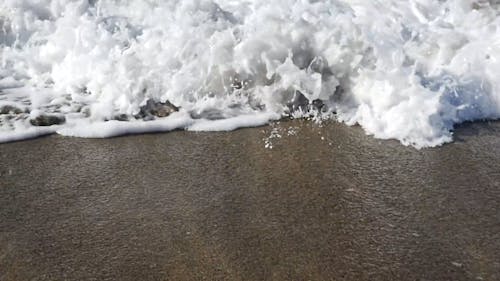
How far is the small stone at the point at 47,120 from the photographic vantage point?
3.87 m

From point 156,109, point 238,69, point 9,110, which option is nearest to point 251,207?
point 156,109

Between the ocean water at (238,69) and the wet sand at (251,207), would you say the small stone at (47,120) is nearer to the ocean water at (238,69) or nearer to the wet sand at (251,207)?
the ocean water at (238,69)

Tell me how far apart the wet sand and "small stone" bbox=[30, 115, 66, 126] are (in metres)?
0.20

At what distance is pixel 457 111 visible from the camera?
4.01m

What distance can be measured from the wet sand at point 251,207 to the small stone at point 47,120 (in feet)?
0.65

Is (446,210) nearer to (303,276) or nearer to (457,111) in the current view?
(303,276)

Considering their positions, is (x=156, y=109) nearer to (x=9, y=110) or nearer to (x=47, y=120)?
(x=47, y=120)

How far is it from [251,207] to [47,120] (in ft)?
5.26

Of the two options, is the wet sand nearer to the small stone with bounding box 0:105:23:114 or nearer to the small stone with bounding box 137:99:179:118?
the small stone with bounding box 137:99:179:118

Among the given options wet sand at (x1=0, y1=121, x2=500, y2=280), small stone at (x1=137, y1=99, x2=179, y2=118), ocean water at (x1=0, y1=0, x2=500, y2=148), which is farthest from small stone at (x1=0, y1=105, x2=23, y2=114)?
small stone at (x1=137, y1=99, x2=179, y2=118)

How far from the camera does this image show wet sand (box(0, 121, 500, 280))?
2.57 m

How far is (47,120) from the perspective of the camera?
12.8ft

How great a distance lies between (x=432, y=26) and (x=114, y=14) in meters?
2.56

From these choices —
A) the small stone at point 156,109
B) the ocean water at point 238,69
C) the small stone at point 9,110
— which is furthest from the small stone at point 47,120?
the small stone at point 156,109
